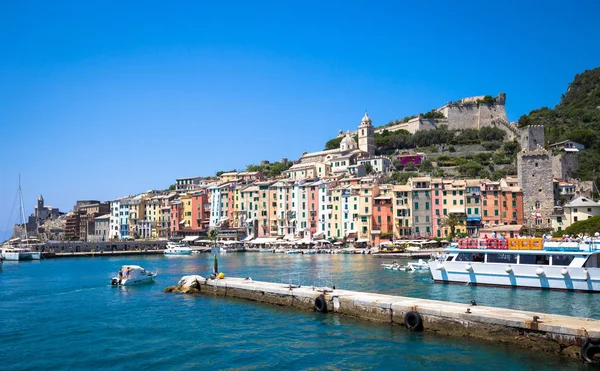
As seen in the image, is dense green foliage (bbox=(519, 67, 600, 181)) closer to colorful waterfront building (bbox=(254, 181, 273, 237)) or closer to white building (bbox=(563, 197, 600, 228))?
white building (bbox=(563, 197, 600, 228))

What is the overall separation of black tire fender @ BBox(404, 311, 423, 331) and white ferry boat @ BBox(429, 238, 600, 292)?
558 inches

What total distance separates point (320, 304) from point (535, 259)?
15070 mm

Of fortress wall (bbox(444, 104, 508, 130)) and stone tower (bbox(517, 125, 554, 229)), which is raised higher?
fortress wall (bbox(444, 104, 508, 130))

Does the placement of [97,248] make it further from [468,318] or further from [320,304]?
[468,318]

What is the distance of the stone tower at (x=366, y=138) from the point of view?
11275 cm

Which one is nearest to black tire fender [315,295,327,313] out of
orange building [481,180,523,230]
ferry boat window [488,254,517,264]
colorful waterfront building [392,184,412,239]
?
ferry boat window [488,254,517,264]

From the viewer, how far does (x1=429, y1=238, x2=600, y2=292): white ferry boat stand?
3086 centimetres

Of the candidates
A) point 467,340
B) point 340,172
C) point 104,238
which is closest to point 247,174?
point 340,172

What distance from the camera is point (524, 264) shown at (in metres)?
32.7

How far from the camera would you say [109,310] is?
2948 cm

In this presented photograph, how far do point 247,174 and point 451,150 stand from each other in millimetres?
40449

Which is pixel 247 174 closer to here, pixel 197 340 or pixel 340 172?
pixel 340 172

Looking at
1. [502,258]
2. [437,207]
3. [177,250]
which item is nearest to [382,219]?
[437,207]

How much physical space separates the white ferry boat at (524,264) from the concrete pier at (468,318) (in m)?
12.1
